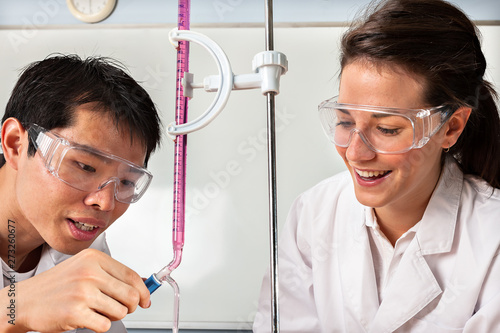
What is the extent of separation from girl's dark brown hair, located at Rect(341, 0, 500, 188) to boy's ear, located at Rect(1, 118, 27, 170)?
0.67 metres

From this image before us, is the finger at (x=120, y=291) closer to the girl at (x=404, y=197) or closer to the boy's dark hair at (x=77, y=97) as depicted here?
the boy's dark hair at (x=77, y=97)

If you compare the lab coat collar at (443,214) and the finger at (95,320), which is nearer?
the finger at (95,320)

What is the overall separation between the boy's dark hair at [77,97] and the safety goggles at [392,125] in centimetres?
39

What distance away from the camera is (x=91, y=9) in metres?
1.34

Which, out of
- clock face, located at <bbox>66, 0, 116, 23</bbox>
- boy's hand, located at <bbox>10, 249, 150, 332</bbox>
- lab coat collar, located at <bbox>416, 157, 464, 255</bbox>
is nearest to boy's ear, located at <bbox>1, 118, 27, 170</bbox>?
boy's hand, located at <bbox>10, 249, 150, 332</bbox>

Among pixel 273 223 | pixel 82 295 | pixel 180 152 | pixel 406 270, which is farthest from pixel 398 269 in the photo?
pixel 82 295

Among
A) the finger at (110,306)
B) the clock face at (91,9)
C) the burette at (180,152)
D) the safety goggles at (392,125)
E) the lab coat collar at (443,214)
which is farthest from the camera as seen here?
the clock face at (91,9)

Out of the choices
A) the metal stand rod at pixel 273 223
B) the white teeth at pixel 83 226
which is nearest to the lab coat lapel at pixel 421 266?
the metal stand rod at pixel 273 223

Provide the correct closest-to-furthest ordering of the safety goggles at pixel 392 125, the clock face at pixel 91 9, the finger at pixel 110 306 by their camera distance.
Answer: the finger at pixel 110 306, the safety goggles at pixel 392 125, the clock face at pixel 91 9

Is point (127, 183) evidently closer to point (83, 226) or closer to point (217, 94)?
point (83, 226)

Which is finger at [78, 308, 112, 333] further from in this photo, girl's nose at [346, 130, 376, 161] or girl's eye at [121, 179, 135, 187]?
girl's nose at [346, 130, 376, 161]

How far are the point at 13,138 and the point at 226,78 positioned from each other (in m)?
0.47

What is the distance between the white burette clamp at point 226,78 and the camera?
2.54 ft

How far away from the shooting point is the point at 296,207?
3.94ft
